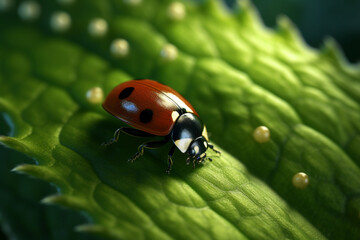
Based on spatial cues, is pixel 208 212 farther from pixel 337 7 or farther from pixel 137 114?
pixel 337 7

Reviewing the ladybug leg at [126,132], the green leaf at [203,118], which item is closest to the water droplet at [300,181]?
the green leaf at [203,118]

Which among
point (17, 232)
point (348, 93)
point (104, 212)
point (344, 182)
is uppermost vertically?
point (348, 93)

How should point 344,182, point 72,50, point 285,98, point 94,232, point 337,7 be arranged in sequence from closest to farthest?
point 94,232 → point 344,182 → point 285,98 → point 72,50 → point 337,7

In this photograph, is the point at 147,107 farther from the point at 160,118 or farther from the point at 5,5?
the point at 5,5

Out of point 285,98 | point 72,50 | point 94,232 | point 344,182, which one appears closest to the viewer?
point 94,232

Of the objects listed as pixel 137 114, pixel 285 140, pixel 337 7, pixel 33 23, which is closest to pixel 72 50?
pixel 33 23

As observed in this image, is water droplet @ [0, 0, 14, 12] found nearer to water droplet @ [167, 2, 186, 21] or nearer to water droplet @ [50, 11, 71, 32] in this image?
water droplet @ [50, 11, 71, 32]

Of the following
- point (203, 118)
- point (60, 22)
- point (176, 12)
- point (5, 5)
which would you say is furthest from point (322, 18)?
point (5, 5)
